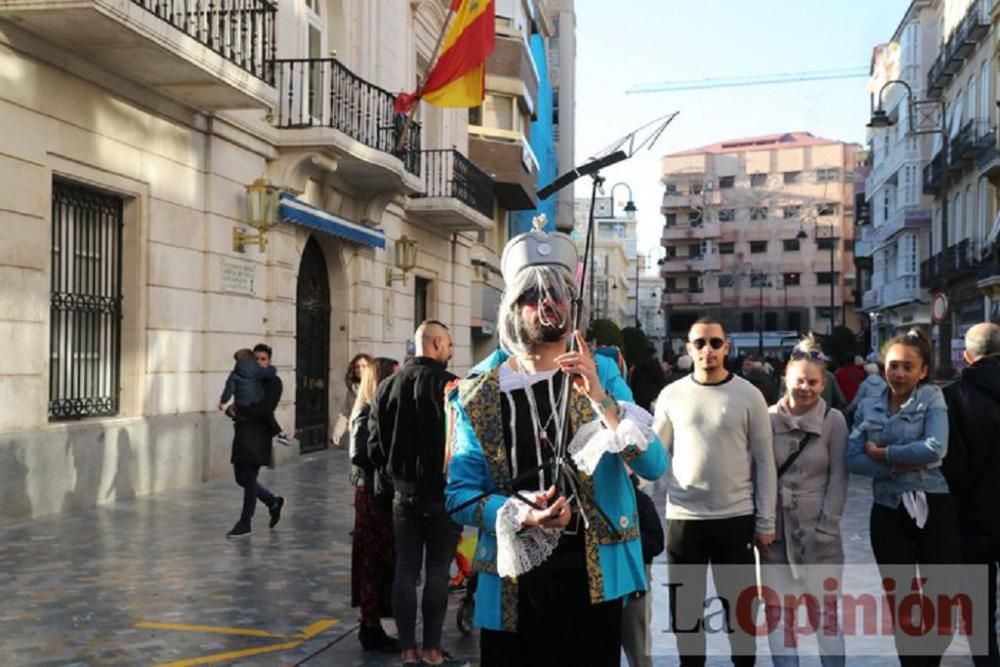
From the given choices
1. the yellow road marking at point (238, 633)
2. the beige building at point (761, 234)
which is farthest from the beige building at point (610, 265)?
the yellow road marking at point (238, 633)

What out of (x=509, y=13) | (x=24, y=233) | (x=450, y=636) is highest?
(x=509, y=13)

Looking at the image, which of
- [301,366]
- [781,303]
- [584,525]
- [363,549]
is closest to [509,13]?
[301,366]

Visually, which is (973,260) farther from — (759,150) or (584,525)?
(759,150)

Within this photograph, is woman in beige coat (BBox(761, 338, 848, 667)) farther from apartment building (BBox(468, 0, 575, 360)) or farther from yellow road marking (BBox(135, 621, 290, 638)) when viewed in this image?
apartment building (BBox(468, 0, 575, 360))

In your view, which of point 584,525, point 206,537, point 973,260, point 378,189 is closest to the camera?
point 584,525

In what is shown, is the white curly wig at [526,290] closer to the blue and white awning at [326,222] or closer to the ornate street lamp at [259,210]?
the ornate street lamp at [259,210]

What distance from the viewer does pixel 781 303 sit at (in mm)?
90062

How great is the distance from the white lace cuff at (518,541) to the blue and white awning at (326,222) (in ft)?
44.4

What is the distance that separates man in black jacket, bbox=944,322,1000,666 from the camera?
562 cm

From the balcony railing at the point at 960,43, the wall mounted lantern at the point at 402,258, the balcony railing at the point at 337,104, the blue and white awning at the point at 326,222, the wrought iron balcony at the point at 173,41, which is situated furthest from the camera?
the balcony railing at the point at 960,43

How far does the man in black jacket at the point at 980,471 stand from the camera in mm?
5625

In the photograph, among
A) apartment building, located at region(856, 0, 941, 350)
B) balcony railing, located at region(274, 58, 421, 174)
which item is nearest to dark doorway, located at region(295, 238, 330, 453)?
balcony railing, located at region(274, 58, 421, 174)

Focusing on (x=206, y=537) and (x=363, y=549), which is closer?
(x=363, y=549)

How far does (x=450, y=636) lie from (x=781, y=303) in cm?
8637
